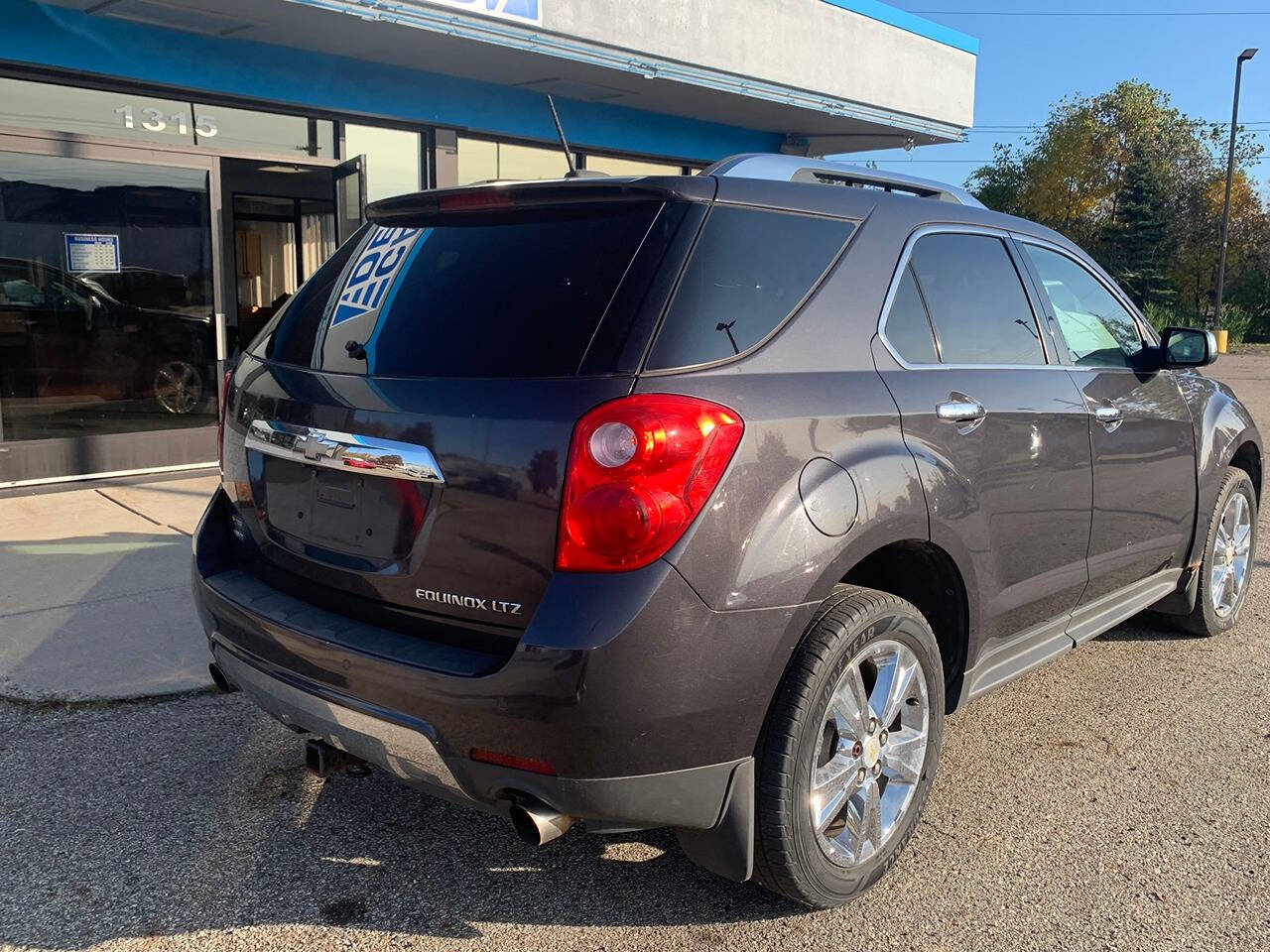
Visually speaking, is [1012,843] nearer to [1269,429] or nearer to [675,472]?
[675,472]

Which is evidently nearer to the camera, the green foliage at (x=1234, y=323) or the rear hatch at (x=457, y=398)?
the rear hatch at (x=457, y=398)

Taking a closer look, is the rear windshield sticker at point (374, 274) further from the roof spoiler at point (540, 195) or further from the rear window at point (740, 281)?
the rear window at point (740, 281)

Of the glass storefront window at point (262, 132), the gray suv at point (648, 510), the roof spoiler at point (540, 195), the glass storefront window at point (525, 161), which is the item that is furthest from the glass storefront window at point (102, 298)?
the roof spoiler at point (540, 195)

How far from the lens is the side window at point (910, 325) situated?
2.96 meters

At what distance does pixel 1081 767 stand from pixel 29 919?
10.5 feet

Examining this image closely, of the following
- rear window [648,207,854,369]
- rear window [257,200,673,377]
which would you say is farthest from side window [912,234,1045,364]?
rear window [257,200,673,377]

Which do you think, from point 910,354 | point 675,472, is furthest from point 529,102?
point 675,472

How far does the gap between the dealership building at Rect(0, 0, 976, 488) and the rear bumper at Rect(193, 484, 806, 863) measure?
20.1 feet

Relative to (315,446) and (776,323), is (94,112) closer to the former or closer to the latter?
(315,446)

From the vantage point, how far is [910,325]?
3.03 meters

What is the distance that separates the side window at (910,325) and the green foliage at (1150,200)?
119 feet

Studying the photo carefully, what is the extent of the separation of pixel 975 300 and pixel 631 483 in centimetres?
170

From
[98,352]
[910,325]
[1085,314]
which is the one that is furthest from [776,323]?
[98,352]

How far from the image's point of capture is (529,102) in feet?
35.4
